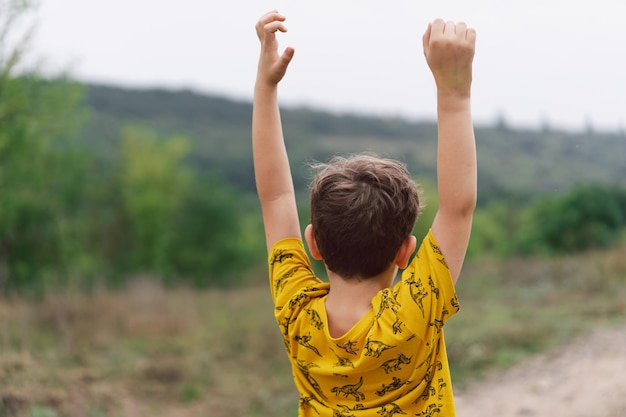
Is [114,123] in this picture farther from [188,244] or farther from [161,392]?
[161,392]

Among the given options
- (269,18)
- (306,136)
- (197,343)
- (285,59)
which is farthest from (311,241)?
(306,136)

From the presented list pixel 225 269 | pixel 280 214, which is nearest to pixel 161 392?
pixel 280 214

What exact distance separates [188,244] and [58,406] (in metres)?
34.3

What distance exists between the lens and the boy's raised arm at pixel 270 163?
1561 mm

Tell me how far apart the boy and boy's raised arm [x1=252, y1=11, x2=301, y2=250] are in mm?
92

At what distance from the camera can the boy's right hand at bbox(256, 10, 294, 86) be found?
150cm

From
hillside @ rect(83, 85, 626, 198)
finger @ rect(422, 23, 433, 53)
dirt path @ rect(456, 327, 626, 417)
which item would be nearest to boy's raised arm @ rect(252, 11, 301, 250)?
finger @ rect(422, 23, 433, 53)

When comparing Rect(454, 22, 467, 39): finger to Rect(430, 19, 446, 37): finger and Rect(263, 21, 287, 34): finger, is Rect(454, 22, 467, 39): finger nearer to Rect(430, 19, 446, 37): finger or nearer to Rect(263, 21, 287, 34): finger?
Rect(430, 19, 446, 37): finger

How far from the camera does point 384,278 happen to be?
1381 mm

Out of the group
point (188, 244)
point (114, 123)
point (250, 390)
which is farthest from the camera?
point (114, 123)

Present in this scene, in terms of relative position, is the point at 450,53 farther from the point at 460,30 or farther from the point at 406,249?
the point at 406,249

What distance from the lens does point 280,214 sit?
1.56 meters

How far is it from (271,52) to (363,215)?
46 centimetres

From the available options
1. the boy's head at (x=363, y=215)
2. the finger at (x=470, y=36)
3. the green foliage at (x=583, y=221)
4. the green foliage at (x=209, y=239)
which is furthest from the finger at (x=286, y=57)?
the green foliage at (x=209, y=239)
